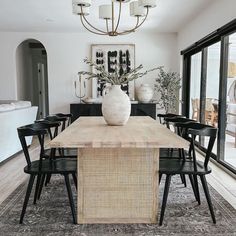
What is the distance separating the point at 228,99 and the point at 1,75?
509 centimetres

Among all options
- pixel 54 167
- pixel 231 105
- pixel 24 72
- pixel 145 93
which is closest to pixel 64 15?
pixel 145 93

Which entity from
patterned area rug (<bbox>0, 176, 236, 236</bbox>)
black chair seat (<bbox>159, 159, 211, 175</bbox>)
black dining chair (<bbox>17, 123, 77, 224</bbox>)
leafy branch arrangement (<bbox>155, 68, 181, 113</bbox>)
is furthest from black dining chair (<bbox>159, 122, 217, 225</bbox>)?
leafy branch arrangement (<bbox>155, 68, 181, 113</bbox>)

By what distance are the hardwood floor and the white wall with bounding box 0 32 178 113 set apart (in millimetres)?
2660

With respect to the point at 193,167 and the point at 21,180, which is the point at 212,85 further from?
the point at 21,180

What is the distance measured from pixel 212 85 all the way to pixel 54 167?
3313mm

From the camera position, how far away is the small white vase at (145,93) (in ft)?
20.2

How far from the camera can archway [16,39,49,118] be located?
758 centimetres

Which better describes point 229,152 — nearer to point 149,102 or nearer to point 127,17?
point 149,102

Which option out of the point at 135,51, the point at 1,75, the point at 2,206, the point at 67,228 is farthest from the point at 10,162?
the point at 135,51

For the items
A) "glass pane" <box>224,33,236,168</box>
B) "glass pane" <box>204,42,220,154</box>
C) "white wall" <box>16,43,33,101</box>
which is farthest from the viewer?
"white wall" <box>16,43,33,101</box>

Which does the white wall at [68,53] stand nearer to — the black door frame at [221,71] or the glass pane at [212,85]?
the black door frame at [221,71]

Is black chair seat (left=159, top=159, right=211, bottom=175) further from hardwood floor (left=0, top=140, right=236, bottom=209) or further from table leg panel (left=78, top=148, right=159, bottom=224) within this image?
hardwood floor (left=0, top=140, right=236, bottom=209)

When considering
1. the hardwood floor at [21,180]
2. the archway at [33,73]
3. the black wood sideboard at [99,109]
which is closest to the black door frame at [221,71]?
the hardwood floor at [21,180]

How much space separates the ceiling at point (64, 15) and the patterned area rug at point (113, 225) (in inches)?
115
